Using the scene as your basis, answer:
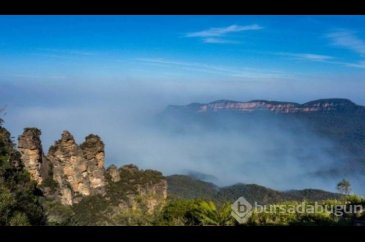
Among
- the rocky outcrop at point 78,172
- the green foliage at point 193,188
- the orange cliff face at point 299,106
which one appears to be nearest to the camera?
the green foliage at point 193,188

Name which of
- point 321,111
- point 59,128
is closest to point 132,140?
point 59,128

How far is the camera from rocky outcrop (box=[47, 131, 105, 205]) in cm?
4609

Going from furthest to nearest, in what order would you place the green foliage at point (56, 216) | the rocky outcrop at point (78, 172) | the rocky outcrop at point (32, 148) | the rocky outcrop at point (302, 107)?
1. the rocky outcrop at point (302, 107)
2. the rocky outcrop at point (78, 172)
3. the rocky outcrop at point (32, 148)
4. the green foliage at point (56, 216)

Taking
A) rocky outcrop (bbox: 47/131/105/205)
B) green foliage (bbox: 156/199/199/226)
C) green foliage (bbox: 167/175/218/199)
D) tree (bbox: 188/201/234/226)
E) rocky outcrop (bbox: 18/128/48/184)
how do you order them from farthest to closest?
rocky outcrop (bbox: 47/131/105/205) < rocky outcrop (bbox: 18/128/48/184) < green foliage (bbox: 167/175/218/199) < green foliage (bbox: 156/199/199/226) < tree (bbox: 188/201/234/226)

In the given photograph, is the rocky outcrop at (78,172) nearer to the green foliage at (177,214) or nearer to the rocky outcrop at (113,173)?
the rocky outcrop at (113,173)

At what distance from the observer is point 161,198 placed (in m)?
6.11

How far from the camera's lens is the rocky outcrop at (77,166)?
4609 cm

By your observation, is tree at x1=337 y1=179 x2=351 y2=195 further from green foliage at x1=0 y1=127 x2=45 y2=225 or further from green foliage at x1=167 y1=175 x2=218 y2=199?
green foliage at x1=0 y1=127 x2=45 y2=225

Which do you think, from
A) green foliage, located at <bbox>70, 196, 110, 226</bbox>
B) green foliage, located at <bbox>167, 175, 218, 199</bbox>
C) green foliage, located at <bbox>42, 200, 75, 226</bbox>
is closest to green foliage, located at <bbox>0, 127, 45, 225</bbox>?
green foliage, located at <bbox>42, 200, 75, 226</bbox>

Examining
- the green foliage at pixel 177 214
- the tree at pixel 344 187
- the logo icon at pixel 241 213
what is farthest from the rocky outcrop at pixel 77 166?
the logo icon at pixel 241 213

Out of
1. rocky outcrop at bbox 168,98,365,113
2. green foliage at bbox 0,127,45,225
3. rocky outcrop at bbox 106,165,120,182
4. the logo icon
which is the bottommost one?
rocky outcrop at bbox 106,165,120,182

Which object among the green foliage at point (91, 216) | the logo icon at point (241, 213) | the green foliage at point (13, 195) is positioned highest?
the logo icon at point (241, 213)

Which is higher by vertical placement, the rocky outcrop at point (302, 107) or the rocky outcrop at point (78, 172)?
the rocky outcrop at point (302, 107)
